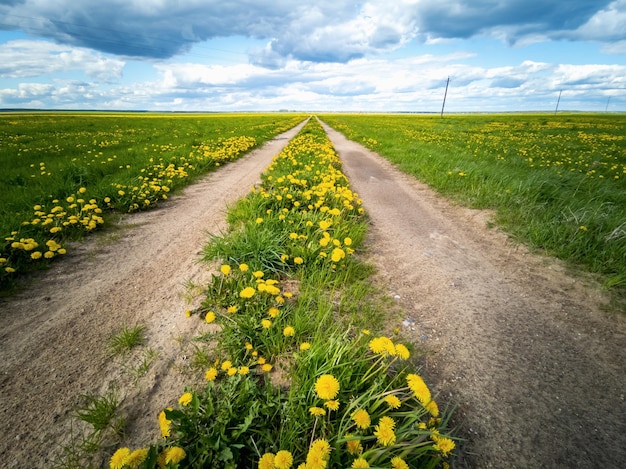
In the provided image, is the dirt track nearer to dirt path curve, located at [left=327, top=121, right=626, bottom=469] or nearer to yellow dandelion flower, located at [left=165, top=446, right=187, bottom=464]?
dirt path curve, located at [left=327, top=121, right=626, bottom=469]

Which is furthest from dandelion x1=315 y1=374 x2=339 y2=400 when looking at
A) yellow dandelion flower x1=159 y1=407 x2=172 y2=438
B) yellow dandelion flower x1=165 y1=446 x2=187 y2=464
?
yellow dandelion flower x1=159 y1=407 x2=172 y2=438

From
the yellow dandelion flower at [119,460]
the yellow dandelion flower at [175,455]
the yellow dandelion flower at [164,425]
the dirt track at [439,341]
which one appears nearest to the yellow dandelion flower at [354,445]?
the dirt track at [439,341]

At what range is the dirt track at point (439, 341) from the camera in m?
2.14

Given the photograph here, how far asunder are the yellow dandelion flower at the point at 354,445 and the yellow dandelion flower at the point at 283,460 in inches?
14.5

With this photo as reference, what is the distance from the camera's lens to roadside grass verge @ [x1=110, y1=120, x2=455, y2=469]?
176 centimetres

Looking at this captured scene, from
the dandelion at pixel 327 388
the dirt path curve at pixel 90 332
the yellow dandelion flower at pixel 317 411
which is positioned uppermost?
the dandelion at pixel 327 388

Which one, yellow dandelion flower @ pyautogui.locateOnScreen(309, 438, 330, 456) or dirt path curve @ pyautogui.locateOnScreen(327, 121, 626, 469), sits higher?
yellow dandelion flower @ pyautogui.locateOnScreen(309, 438, 330, 456)

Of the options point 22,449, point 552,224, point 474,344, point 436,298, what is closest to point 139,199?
point 22,449

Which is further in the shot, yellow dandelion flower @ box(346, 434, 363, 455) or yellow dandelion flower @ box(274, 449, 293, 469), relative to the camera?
yellow dandelion flower @ box(346, 434, 363, 455)

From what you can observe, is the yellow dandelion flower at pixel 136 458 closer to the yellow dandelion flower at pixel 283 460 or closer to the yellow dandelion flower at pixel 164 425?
the yellow dandelion flower at pixel 164 425

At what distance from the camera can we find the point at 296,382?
7.71 feet

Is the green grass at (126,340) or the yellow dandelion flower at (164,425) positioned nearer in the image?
the yellow dandelion flower at (164,425)

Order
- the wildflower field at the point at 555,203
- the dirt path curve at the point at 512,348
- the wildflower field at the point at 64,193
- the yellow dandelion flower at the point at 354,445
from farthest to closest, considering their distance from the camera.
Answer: the wildflower field at the point at 555,203 < the wildflower field at the point at 64,193 < the dirt path curve at the point at 512,348 < the yellow dandelion flower at the point at 354,445

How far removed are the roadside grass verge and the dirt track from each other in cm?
35
